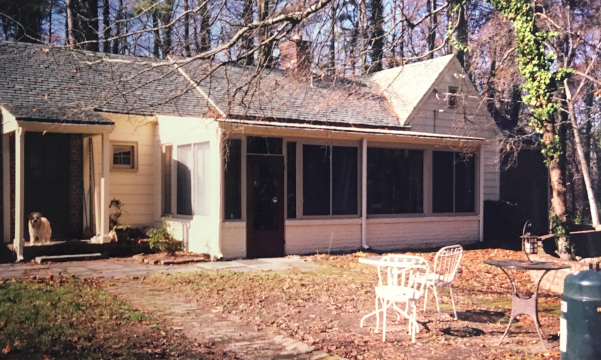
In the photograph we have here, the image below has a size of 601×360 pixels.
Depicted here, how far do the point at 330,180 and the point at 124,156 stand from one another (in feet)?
17.2

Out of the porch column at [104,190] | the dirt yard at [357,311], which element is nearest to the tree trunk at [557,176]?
the dirt yard at [357,311]

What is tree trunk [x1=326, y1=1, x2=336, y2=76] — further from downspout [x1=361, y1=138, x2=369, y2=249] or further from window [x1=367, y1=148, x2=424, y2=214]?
window [x1=367, y1=148, x2=424, y2=214]

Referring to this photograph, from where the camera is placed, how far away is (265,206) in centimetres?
1395

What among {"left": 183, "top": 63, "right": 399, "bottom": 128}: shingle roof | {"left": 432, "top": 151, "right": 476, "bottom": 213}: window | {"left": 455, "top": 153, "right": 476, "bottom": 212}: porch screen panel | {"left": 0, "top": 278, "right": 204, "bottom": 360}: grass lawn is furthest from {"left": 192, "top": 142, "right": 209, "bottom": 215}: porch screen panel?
{"left": 455, "top": 153, "right": 476, "bottom": 212}: porch screen panel

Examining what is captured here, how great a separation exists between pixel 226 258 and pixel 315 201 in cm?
275

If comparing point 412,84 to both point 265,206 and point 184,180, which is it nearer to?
point 265,206

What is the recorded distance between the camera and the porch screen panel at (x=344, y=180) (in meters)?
15.1

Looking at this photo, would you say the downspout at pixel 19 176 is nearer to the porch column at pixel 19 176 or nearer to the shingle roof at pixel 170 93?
the porch column at pixel 19 176

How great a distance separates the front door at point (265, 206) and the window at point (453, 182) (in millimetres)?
5004

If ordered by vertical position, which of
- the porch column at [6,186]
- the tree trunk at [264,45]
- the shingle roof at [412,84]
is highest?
the shingle roof at [412,84]

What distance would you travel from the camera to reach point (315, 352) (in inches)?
238

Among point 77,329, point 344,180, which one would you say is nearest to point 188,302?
point 77,329

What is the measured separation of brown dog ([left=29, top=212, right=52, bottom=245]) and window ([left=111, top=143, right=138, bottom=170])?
2.40m

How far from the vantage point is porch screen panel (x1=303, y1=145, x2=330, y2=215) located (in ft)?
48.1
